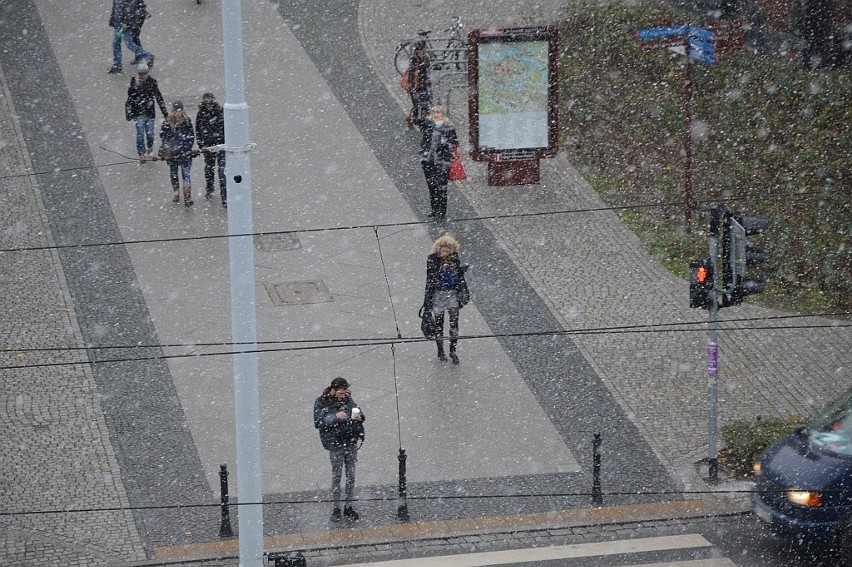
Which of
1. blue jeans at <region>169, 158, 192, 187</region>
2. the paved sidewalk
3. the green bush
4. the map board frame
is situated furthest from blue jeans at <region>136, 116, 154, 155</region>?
the green bush

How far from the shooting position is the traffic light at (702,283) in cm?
1394

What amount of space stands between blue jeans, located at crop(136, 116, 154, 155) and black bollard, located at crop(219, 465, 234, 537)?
26.1 feet

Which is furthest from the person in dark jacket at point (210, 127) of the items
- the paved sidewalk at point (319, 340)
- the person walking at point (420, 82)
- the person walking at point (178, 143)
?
the person walking at point (420, 82)

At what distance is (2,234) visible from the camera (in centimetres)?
1850

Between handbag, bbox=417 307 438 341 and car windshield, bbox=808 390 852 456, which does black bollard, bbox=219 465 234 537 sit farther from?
car windshield, bbox=808 390 852 456

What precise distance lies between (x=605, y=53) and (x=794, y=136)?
4.18m

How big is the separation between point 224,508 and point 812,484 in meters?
5.36

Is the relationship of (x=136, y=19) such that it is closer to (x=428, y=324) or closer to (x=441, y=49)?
(x=441, y=49)

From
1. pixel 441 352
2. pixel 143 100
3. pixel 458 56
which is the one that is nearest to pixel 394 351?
pixel 441 352

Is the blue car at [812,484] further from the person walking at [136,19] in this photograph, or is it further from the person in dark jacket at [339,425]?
the person walking at [136,19]

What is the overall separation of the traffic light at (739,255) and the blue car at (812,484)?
144 centimetres

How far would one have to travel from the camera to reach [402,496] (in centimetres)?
1357

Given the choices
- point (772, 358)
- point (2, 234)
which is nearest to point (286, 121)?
point (2, 234)

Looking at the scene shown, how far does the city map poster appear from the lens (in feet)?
66.5
